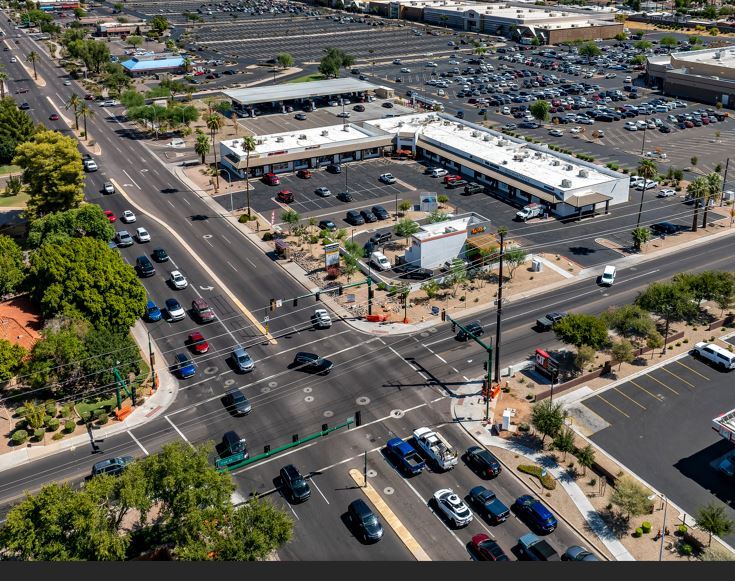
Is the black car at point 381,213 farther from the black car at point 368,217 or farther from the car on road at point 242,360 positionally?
the car on road at point 242,360

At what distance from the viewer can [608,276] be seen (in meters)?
83.4

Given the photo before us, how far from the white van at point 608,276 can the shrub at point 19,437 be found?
211 ft

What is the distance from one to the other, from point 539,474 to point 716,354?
26.4 m

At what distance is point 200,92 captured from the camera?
597 feet

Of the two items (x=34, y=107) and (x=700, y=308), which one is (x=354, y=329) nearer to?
(x=700, y=308)

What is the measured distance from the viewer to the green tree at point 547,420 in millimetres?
55938

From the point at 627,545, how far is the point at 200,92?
539 ft

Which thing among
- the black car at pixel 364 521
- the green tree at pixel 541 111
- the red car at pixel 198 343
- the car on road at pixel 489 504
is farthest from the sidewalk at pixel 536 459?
the green tree at pixel 541 111

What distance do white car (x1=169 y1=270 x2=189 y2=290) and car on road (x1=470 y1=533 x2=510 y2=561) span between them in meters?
49.6

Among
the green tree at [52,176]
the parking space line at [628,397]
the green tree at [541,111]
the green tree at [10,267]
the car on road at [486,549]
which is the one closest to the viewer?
the car on road at [486,549]

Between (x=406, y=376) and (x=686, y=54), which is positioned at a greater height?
(x=686, y=54)

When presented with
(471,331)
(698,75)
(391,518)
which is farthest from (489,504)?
(698,75)

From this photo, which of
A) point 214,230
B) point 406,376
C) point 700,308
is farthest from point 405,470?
point 214,230

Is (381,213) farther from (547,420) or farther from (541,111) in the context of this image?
(541,111)
